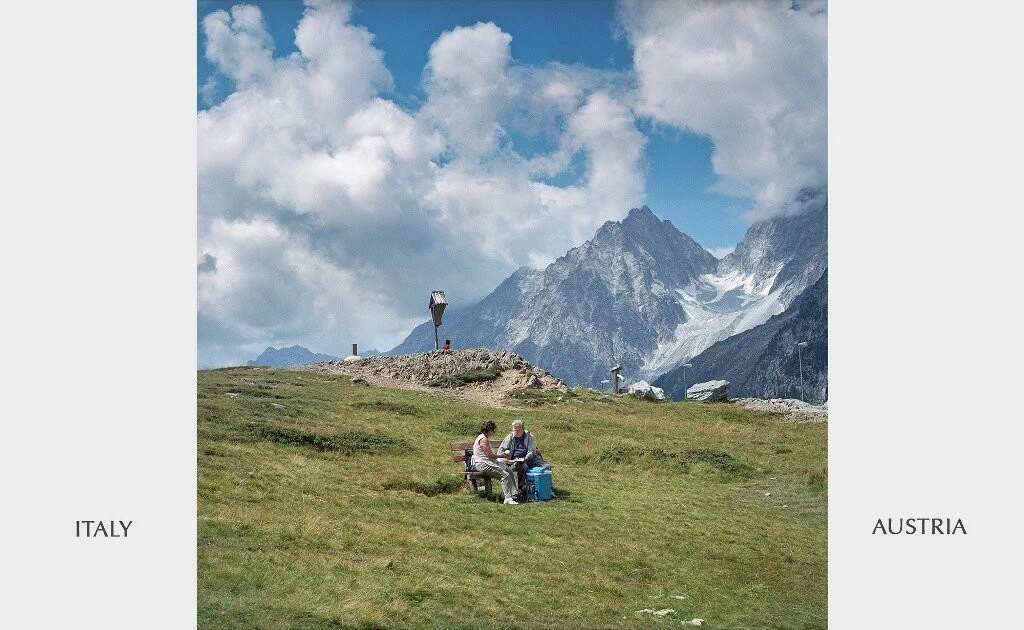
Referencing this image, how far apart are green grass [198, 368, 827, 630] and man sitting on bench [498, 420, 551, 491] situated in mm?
1011

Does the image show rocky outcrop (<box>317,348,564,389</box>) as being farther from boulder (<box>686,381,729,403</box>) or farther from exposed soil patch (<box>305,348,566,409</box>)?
boulder (<box>686,381,729,403</box>)

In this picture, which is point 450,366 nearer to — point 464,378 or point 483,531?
point 464,378

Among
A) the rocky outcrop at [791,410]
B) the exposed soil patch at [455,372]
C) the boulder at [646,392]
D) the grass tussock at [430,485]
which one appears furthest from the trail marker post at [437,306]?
the grass tussock at [430,485]

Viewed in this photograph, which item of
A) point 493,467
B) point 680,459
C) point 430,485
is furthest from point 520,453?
point 680,459

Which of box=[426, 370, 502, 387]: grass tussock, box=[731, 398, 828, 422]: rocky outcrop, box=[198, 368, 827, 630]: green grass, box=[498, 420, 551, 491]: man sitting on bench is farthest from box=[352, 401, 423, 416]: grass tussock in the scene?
box=[731, 398, 828, 422]: rocky outcrop

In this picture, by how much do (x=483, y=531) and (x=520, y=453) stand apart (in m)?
4.43

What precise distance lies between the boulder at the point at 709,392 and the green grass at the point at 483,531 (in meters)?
31.0

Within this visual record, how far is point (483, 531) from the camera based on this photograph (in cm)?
1589

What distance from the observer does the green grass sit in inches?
432
